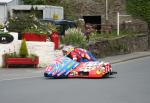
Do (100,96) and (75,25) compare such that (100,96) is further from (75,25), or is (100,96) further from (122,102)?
(75,25)

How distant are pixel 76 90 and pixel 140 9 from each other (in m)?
27.1

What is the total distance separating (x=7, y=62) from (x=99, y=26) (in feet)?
69.7

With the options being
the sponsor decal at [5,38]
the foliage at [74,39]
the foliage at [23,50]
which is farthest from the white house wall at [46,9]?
the foliage at [23,50]

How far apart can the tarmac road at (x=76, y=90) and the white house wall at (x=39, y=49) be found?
15.2ft

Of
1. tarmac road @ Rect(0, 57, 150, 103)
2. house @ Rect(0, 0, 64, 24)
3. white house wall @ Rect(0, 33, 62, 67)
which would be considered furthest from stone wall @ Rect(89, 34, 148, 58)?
tarmac road @ Rect(0, 57, 150, 103)

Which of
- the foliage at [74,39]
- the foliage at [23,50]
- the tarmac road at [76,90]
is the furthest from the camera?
the foliage at [74,39]

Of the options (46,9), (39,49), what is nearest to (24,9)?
(46,9)

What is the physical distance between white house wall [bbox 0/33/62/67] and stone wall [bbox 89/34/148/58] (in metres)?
5.46

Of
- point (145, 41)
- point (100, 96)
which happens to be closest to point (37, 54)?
point (100, 96)

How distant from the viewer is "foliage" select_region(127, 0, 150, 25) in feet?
141

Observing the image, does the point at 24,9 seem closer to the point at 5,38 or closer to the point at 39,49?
the point at 5,38

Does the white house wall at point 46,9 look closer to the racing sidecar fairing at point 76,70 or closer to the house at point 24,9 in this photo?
the house at point 24,9

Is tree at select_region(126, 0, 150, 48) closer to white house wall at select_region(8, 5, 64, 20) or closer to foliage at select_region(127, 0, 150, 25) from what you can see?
foliage at select_region(127, 0, 150, 25)

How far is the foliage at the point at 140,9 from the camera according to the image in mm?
42909
